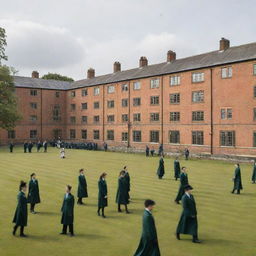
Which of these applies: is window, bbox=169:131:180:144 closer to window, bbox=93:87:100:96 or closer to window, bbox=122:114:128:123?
window, bbox=122:114:128:123

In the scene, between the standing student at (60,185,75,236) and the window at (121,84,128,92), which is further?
the window at (121,84,128,92)

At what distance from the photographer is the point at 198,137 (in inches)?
1719

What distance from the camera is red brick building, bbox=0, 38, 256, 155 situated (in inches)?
1551

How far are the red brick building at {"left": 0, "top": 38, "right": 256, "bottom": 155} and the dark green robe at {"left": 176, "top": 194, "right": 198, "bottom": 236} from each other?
28.7 meters

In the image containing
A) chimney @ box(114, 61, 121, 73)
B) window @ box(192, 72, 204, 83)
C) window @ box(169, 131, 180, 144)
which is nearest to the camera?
window @ box(192, 72, 204, 83)

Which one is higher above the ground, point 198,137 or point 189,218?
point 198,137

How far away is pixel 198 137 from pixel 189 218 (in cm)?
3319

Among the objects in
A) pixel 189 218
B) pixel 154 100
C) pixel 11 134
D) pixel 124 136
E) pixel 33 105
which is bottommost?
pixel 189 218

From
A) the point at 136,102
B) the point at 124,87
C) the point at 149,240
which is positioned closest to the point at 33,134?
the point at 124,87

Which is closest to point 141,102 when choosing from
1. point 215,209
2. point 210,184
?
point 210,184

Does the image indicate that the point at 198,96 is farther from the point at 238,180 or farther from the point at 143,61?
the point at 238,180

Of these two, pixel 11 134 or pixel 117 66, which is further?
pixel 117 66

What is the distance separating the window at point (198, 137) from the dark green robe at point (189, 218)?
32688 millimetres

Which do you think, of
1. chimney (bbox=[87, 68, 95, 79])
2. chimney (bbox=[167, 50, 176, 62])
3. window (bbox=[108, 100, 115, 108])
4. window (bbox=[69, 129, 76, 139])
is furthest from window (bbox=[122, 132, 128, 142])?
chimney (bbox=[87, 68, 95, 79])
